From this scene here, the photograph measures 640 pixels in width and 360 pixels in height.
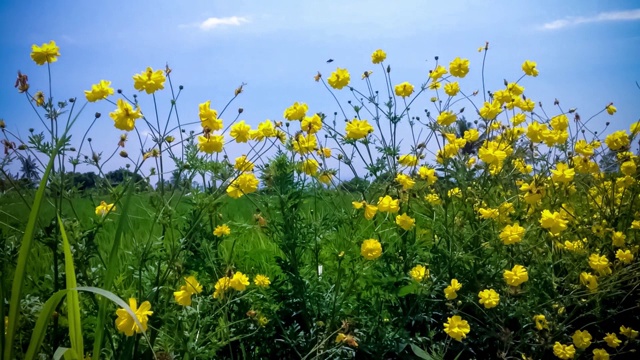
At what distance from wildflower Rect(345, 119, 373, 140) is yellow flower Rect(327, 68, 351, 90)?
0.34 metres

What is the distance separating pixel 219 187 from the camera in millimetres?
1999

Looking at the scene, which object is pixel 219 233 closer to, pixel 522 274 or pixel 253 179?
pixel 253 179

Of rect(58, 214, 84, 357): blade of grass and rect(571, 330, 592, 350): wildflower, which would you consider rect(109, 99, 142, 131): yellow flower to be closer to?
rect(58, 214, 84, 357): blade of grass

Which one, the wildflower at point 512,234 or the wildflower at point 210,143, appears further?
the wildflower at point 512,234

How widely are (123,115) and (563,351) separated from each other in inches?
62.6

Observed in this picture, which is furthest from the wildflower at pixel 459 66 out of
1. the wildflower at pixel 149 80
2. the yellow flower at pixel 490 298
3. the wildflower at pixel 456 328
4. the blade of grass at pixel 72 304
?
the blade of grass at pixel 72 304

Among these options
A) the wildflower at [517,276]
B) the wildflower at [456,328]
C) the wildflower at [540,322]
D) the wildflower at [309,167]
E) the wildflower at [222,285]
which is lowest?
the wildflower at [540,322]

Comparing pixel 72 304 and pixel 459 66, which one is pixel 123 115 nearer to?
pixel 72 304

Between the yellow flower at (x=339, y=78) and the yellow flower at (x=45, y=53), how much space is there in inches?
39.7

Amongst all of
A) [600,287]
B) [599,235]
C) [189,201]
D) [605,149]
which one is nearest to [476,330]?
[600,287]

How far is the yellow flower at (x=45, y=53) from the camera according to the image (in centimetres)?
196

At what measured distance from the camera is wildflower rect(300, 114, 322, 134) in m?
2.20

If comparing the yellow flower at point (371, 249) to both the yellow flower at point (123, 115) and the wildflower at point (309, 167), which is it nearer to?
the wildflower at point (309, 167)

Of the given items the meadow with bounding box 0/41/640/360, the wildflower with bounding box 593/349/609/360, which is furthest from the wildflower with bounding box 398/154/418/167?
the wildflower with bounding box 593/349/609/360
